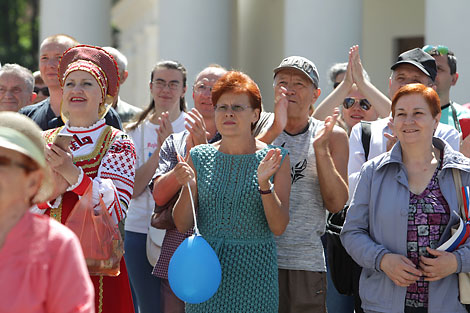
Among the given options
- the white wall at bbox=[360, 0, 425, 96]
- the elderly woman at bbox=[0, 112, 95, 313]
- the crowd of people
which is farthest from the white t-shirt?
the white wall at bbox=[360, 0, 425, 96]

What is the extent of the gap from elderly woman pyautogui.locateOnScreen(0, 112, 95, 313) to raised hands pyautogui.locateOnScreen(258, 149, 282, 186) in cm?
169

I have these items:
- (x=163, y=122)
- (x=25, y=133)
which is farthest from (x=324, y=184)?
(x=25, y=133)

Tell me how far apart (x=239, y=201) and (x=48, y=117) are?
1853mm

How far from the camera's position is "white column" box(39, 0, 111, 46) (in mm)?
13375

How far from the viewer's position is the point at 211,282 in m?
4.25

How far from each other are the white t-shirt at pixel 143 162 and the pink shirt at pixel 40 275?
11.1 feet

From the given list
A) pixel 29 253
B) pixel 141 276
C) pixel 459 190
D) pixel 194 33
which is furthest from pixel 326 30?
pixel 29 253

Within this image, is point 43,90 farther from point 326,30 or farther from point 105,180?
point 326,30

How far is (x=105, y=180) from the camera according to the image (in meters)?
4.45

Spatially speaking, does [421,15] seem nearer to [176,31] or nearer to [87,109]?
[176,31]

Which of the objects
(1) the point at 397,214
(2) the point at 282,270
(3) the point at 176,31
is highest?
(3) the point at 176,31

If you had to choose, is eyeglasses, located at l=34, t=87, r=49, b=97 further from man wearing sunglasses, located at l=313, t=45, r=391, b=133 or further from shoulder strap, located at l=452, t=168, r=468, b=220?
shoulder strap, located at l=452, t=168, r=468, b=220

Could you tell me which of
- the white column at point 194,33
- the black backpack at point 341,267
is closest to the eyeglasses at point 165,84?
the black backpack at point 341,267

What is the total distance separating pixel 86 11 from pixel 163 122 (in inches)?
320
